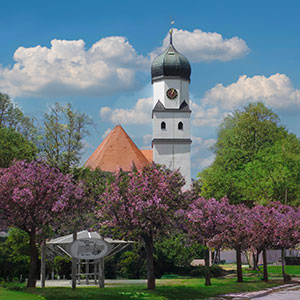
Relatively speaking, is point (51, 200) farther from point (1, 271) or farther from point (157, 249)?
point (157, 249)

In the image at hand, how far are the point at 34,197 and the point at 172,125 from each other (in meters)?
59.9

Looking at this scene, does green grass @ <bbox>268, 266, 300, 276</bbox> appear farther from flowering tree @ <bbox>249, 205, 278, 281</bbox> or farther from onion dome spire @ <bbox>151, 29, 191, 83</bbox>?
onion dome spire @ <bbox>151, 29, 191, 83</bbox>

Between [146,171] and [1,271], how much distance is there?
11458 millimetres

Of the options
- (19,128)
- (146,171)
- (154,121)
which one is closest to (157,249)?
(146,171)

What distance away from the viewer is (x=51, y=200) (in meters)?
23.2

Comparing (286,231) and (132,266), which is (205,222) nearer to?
(286,231)

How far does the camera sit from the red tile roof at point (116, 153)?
80375mm

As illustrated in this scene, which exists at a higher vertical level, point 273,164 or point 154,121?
point 154,121

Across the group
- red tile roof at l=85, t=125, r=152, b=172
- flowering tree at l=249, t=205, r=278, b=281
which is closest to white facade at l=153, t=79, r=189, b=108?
red tile roof at l=85, t=125, r=152, b=172

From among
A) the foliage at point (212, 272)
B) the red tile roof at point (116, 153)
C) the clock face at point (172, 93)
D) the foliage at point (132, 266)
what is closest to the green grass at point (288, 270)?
the foliage at point (212, 272)

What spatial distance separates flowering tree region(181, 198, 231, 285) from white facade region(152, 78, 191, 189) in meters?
49.7

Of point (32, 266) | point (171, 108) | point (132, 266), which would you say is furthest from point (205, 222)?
point (171, 108)

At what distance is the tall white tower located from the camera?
81062 mm

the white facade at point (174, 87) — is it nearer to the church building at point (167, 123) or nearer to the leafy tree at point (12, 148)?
the church building at point (167, 123)
